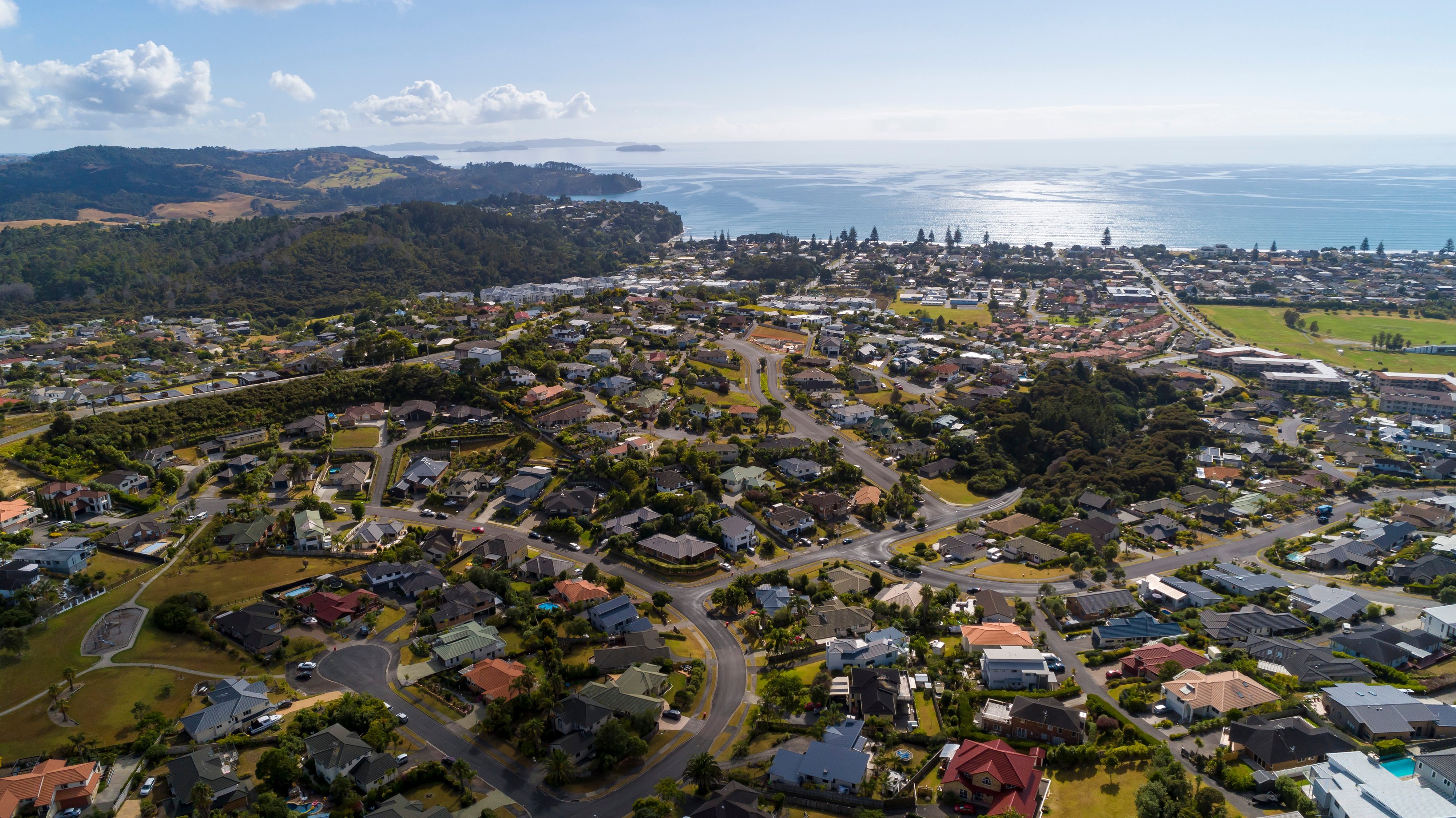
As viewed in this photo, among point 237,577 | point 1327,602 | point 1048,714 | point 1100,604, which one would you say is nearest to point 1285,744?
point 1048,714

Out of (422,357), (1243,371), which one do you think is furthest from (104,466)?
(1243,371)

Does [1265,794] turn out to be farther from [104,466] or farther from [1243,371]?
[1243,371]

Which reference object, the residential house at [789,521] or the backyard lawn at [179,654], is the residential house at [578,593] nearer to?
the residential house at [789,521]

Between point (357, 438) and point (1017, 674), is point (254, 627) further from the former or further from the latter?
point (1017, 674)

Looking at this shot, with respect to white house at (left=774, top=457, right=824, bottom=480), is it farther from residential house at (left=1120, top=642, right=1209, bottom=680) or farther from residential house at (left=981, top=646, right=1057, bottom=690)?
residential house at (left=1120, top=642, right=1209, bottom=680)

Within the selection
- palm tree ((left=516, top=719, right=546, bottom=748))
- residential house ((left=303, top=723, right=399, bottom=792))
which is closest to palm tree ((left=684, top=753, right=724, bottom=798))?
palm tree ((left=516, top=719, right=546, bottom=748))
